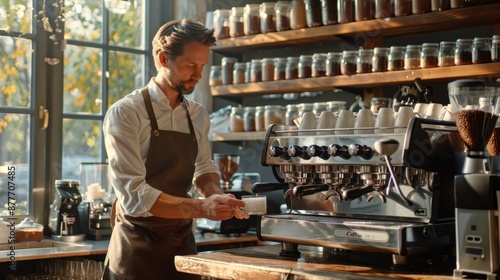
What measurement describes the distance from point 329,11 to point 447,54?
704 mm

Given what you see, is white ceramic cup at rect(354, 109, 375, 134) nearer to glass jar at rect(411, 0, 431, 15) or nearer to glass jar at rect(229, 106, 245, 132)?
glass jar at rect(411, 0, 431, 15)

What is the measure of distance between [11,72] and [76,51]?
1.35 ft

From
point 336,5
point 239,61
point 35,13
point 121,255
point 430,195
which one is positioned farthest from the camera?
point 239,61

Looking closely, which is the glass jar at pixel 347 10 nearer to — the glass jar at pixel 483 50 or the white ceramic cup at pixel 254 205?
the glass jar at pixel 483 50

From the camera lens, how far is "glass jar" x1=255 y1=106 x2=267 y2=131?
13.4 ft

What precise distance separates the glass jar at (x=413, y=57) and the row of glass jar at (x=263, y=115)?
0.51 meters

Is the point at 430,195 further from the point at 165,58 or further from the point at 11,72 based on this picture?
the point at 11,72

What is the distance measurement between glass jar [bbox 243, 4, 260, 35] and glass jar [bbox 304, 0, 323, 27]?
1.16ft

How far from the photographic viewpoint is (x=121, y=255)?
2.70m

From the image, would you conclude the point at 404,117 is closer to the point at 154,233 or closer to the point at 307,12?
the point at 154,233

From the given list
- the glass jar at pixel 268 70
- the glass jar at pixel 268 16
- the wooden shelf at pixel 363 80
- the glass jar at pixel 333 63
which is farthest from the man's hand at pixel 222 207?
the glass jar at pixel 268 16

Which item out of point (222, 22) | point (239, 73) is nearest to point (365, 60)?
point (239, 73)

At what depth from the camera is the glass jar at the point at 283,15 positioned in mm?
3959

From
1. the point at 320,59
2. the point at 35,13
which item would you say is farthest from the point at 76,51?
the point at 320,59
